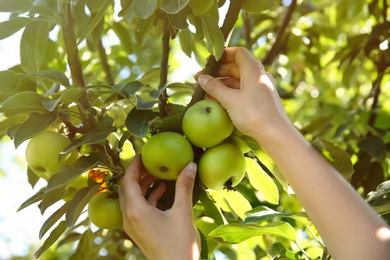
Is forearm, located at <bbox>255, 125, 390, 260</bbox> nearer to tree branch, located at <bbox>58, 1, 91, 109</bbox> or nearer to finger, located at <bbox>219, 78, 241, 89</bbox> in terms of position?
finger, located at <bbox>219, 78, 241, 89</bbox>

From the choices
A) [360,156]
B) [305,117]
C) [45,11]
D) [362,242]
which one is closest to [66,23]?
[45,11]

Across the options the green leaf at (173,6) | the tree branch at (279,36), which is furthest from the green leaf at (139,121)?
the tree branch at (279,36)

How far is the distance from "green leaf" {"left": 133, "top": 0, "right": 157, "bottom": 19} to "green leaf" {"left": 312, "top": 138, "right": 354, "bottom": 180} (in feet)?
1.37

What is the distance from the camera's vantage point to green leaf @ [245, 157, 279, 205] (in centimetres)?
144

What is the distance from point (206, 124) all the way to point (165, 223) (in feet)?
0.70

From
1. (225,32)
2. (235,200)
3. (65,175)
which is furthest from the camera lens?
(235,200)

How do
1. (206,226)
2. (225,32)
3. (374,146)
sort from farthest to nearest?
(374,146), (206,226), (225,32)

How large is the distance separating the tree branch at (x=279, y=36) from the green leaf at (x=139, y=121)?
1.25 meters

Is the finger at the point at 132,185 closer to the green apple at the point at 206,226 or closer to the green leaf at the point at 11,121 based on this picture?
the green leaf at the point at 11,121

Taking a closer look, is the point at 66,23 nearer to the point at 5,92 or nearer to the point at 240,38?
the point at 5,92

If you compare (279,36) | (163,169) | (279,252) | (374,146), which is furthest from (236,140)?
(279,36)

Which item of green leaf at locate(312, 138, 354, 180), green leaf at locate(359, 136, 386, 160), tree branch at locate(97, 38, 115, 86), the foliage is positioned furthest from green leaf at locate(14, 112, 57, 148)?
green leaf at locate(359, 136, 386, 160)

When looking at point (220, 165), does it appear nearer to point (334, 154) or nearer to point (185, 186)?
point (185, 186)

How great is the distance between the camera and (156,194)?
4.36 feet
